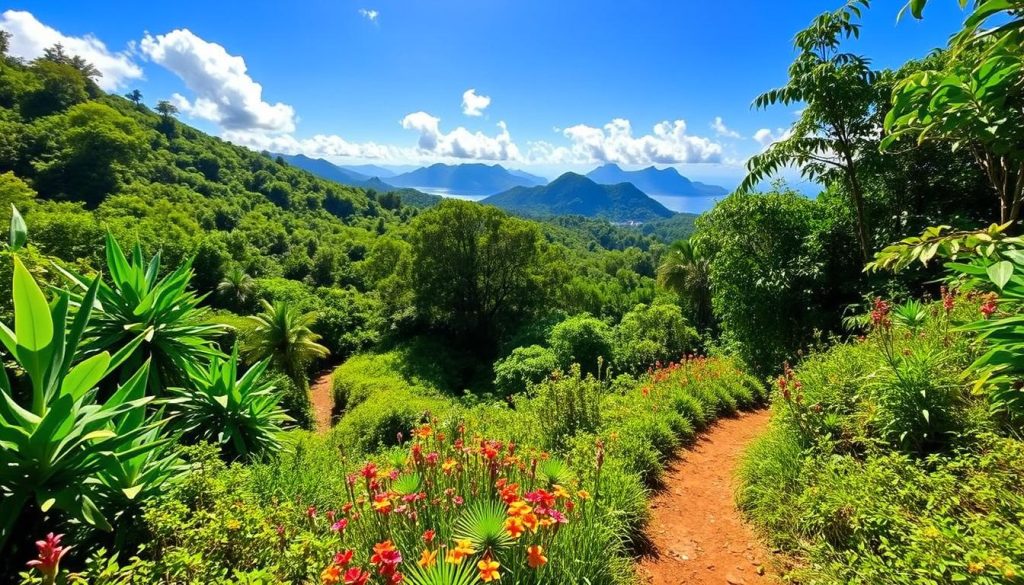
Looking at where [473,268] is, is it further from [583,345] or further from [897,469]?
[897,469]

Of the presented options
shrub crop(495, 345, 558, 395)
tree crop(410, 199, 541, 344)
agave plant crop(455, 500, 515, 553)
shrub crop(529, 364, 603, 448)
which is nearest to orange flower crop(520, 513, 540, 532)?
agave plant crop(455, 500, 515, 553)

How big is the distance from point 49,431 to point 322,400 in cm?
1982

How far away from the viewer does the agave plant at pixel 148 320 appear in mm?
4055

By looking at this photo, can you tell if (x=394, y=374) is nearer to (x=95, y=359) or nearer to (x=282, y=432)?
(x=282, y=432)

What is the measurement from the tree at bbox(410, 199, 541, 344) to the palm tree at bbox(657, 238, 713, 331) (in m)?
8.64

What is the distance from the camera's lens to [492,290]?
21672 mm

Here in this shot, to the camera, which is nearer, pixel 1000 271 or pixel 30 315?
pixel 1000 271

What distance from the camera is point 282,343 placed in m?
13.9

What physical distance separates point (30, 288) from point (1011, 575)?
16.2 feet

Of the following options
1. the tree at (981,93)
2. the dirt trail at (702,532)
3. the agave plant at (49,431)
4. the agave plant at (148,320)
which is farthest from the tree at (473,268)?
the tree at (981,93)

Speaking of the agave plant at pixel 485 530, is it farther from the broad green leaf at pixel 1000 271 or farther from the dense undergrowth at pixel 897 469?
the broad green leaf at pixel 1000 271

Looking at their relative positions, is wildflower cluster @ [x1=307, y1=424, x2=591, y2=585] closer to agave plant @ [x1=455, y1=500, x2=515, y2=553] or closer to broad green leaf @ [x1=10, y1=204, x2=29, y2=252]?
agave plant @ [x1=455, y1=500, x2=515, y2=553]

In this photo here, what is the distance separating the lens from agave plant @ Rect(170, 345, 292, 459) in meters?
4.23

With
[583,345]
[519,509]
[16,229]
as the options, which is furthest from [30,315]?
[583,345]
